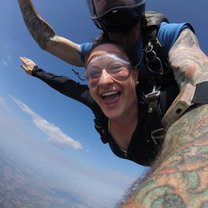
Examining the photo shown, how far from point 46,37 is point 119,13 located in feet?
6.50

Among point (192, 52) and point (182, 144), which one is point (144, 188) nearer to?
point (182, 144)

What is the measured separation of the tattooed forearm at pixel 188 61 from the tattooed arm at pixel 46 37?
210cm

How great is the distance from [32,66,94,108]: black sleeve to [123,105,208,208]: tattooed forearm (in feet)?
6.47

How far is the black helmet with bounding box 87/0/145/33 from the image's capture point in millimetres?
2217

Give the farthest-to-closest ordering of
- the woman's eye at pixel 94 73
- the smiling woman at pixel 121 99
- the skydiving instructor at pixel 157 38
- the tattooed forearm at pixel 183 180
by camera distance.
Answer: the woman's eye at pixel 94 73, the smiling woman at pixel 121 99, the skydiving instructor at pixel 157 38, the tattooed forearm at pixel 183 180

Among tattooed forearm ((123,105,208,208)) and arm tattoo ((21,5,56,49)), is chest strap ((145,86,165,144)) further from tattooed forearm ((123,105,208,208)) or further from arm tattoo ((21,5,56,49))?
arm tattoo ((21,5,56,49))

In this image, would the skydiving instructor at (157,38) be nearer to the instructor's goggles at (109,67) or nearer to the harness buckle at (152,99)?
the harness buckle at (152,99)

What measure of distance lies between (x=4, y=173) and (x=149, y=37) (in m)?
A: 216

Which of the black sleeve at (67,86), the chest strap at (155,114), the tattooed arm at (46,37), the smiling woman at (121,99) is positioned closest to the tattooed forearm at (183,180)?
the chest strap at (155,114)

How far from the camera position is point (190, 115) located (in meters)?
1.14

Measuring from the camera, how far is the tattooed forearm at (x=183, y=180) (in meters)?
0.67

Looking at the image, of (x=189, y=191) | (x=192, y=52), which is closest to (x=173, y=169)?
(x=189, y=191)

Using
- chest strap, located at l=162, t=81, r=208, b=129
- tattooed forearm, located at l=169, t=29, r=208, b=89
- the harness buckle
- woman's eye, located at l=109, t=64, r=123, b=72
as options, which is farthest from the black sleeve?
chest strap, located at l=162, t=81, r=208, b=129

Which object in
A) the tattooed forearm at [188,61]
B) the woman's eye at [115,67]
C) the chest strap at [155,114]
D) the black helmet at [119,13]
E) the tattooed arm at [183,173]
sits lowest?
the chest strap at [155,114]
